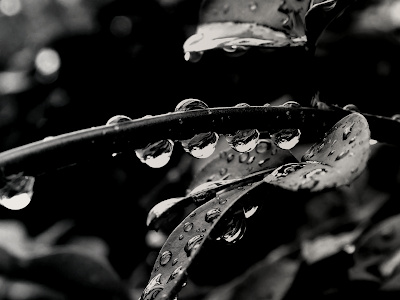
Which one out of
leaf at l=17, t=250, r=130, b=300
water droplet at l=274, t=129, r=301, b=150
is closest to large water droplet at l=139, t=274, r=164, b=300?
water droplet at l=274, t=129, r=301, b=150

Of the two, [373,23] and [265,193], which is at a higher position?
[265,193]

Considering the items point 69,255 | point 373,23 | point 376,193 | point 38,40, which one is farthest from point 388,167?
point 38,40

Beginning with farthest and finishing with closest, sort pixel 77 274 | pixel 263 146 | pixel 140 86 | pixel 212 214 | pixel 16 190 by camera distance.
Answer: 1. pixel 140 86
2. pixel 77 274
3. pixel 263 146
4. pixel 212 214
5. pixel 16 190

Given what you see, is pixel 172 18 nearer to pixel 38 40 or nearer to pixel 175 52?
pixel 175 52

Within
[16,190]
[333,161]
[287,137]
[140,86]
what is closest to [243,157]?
[287,137]

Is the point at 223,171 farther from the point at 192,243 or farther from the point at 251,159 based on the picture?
the point at 192,243

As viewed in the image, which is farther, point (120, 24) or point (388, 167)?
Answer: point (120, 24)
